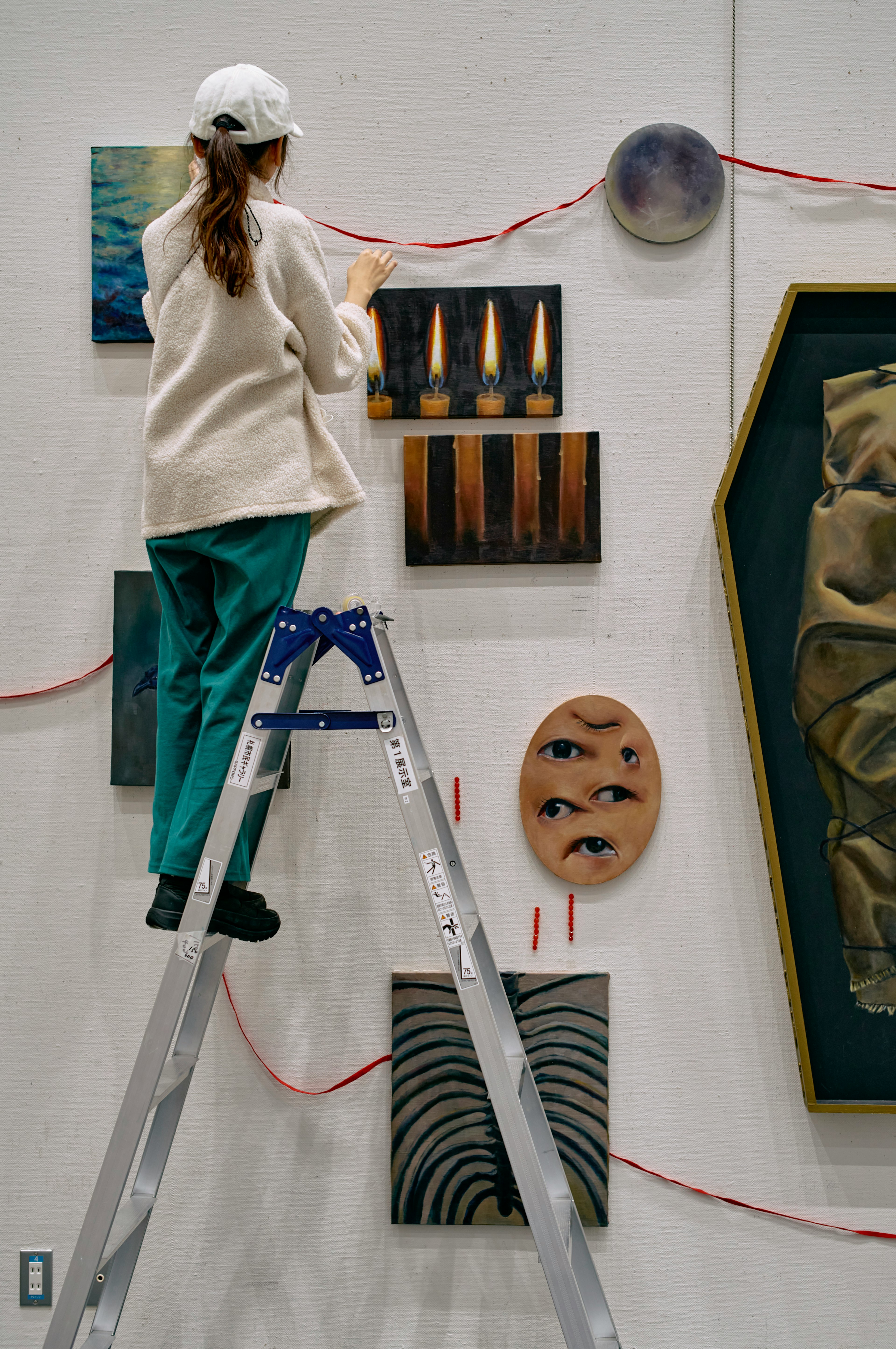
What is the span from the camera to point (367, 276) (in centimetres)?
127

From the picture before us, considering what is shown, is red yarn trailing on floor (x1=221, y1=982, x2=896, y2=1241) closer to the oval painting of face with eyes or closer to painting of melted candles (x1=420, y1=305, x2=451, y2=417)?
the oval painting of face with eyes

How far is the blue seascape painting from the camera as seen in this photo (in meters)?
1.44

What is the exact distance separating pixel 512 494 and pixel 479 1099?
93 cm

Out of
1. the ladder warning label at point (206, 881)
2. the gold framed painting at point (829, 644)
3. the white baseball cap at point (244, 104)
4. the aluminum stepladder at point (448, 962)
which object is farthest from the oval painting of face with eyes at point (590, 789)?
the white baseball cap at point (244, 104)

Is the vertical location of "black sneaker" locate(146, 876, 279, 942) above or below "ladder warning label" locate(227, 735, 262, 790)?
below

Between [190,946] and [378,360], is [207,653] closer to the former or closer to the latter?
[190,946]

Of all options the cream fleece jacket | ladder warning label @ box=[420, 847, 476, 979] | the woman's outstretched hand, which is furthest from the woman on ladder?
ladder warning label @ box=[420, 847, 476, 979]

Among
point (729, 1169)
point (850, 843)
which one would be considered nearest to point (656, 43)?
point (850, 843)

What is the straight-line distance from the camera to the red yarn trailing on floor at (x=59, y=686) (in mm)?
1469

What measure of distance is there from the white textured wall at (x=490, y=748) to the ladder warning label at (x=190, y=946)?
0.39m

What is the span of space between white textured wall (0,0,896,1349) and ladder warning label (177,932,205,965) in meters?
0.39

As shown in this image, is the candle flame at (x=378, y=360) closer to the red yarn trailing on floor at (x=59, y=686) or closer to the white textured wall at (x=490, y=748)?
the white textured wall at (x=490, y=748)

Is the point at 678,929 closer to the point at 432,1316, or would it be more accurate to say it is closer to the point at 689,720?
the point at 689,720

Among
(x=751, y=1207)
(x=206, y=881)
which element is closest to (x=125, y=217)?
(x=206, y=881)
